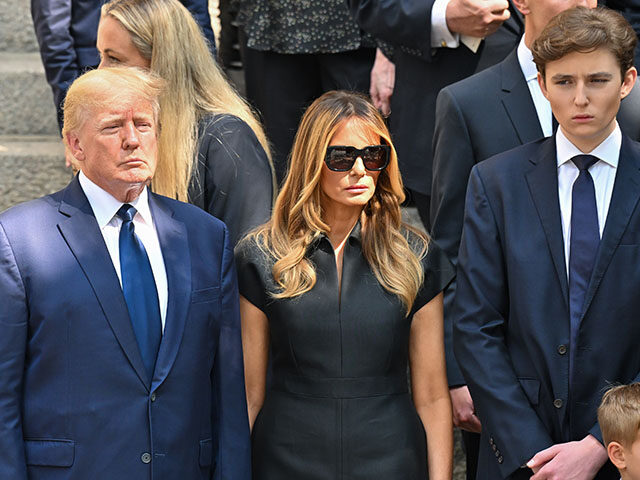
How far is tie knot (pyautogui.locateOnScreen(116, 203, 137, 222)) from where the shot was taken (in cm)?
317

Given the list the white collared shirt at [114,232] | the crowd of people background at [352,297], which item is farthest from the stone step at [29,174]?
the white collared shirt at [114,232]

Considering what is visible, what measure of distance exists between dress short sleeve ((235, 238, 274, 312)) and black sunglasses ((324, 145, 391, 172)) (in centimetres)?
33

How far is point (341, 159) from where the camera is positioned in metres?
3.38

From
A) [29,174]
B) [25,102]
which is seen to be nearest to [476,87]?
[29,174]

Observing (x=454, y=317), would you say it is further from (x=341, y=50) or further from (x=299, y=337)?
(x=341, y=50)

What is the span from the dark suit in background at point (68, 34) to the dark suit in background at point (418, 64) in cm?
117

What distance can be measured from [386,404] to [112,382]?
2.63ft

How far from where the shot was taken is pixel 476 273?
10.8ft

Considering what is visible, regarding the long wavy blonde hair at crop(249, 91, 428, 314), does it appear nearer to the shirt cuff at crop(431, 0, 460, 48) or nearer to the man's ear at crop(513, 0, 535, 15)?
the man's ear at crop(513, 0, 535, 15)

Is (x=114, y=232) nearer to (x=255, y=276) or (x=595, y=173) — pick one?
(x=255, y=276)

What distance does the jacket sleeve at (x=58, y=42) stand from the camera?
522 cm

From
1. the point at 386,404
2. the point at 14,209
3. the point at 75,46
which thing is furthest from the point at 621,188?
the point at 75,46

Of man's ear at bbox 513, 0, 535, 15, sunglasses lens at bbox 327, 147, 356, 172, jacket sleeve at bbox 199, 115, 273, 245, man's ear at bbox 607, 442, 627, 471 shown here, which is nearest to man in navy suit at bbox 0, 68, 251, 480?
sunglasses lens at bbox 327, 147, 356, 172

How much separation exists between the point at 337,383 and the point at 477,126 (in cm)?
95
